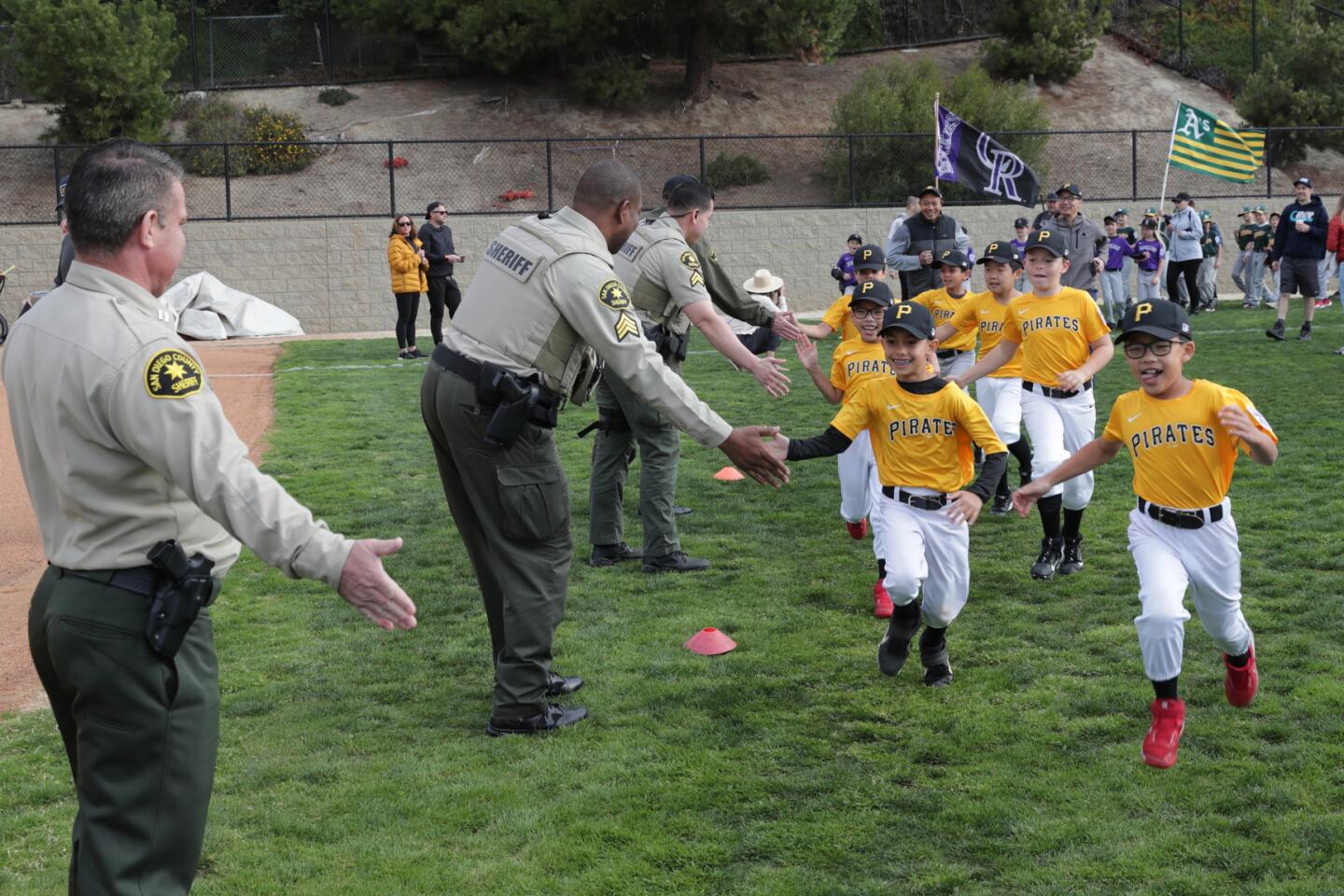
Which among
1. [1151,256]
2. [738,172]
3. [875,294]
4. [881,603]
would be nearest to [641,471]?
[881,603]

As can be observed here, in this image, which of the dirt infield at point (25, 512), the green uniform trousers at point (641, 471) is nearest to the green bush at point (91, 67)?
the dirt infield at point (25, 512)

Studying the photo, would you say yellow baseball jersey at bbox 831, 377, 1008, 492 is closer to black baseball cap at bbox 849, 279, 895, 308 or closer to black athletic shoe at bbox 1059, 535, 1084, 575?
black baseball cap at bbox 849, 279, 895, 308

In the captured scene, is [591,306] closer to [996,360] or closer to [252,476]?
[252,476]

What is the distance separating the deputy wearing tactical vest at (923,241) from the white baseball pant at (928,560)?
27.9ft

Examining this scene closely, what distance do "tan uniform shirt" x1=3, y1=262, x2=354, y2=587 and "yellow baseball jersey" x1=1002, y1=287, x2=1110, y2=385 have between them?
583cm

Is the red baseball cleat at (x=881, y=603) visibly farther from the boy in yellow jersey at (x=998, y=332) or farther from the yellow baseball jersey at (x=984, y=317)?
the yellow baseball jersey at (x=984, y=317)

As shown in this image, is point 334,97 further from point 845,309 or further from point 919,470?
point 919,470

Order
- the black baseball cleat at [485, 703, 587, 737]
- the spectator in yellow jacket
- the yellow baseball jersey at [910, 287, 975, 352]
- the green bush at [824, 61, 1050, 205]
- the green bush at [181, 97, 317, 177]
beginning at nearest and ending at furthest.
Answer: the black baseball cleat at [485, 703, 587, 737] → the yellow baseball jersey at [910, 287, 975, 352] → the spectator in yellow jacket → the green bush at [824, 61, 1050, 205] → the green bush at [181, 97, 317, 177]

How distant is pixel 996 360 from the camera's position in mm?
8391

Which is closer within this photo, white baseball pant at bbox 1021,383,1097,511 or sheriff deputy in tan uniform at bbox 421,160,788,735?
sheriff deputy in tan uniform at bbox 421,160,788,735

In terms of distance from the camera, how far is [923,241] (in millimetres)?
14758

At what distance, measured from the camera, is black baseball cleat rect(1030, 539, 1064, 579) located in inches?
316

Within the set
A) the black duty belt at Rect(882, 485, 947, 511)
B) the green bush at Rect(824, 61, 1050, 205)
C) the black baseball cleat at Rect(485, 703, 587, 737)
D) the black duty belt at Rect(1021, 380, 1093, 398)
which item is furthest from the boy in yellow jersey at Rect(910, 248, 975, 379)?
the green bush at Rect(824, 61, 1050, 205)

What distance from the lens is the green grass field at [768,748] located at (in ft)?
14.9
